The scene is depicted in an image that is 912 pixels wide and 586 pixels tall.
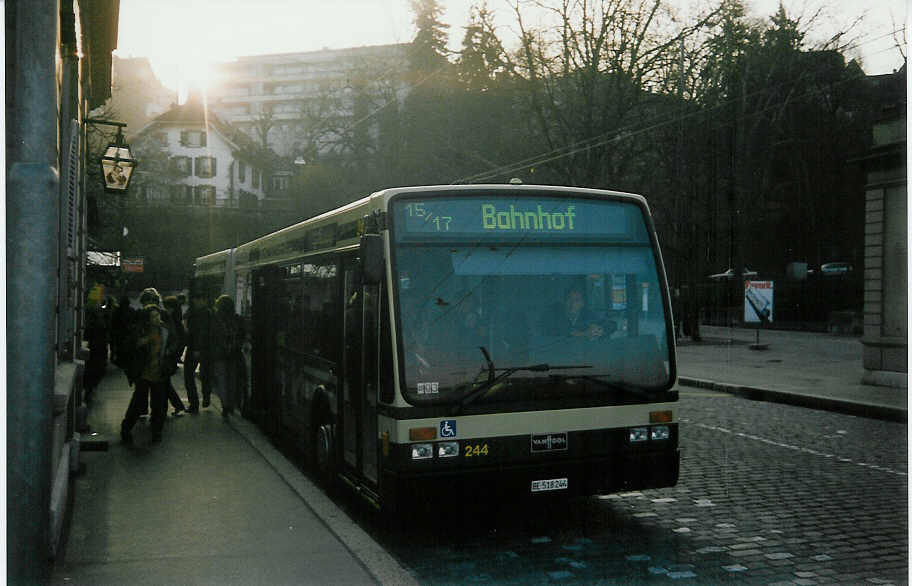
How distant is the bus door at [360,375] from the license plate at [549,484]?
44.3 inches

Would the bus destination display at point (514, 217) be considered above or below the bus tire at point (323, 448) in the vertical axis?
above

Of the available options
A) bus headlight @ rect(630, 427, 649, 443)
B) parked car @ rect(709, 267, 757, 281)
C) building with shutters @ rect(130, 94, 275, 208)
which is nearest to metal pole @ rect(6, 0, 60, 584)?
bus headlight @ rect(630, 427, 649, 443)

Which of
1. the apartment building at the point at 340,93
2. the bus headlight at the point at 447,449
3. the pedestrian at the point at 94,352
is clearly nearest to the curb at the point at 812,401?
the bus headlight at the point at 447,449

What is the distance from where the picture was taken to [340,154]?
56.7 meters

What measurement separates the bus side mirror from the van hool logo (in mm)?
1519

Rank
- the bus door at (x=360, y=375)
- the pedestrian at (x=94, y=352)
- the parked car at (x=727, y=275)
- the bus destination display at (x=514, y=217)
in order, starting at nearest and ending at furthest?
the bus destination display at (x=514, y=217) < the bus door at (x=360, y=375) < the pedestrian at (x=94, y=352) < the parked car at (x=727, y=275)

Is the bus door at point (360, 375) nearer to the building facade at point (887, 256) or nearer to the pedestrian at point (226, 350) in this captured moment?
the pedestrian at point (226, 350)

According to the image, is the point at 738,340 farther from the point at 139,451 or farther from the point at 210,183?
the point at 210,183

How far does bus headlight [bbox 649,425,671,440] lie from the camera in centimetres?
682

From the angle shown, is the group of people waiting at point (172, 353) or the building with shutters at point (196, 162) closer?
the group of people waiting at point (172, 353)

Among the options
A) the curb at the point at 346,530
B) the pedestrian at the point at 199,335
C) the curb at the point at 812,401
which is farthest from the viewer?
the curb at the point at 812,401

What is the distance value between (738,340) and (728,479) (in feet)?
91.1

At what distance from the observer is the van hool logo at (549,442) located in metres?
6.51

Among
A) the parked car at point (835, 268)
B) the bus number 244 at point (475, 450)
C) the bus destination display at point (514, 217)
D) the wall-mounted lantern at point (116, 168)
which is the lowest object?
the bus number 244 at point (475, 450)
